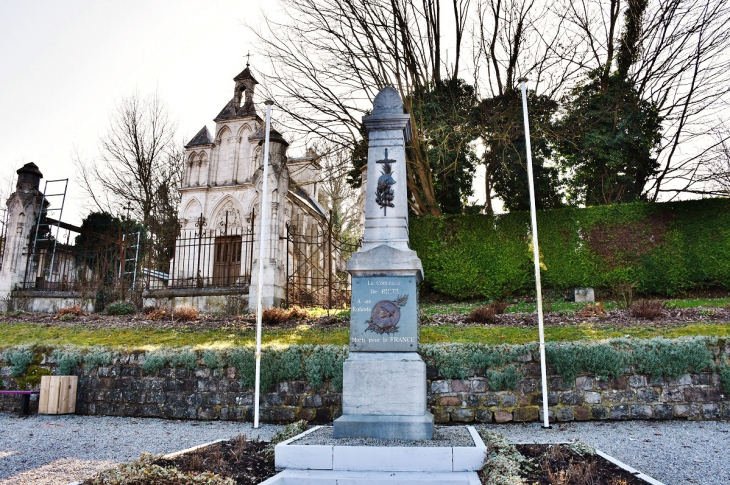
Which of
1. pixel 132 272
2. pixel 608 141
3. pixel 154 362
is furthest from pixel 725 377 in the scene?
pixel 132 272

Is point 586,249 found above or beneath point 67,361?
above

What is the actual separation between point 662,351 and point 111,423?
7997 millimetres

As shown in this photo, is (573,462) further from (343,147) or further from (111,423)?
(343,147)

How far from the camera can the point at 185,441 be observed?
5852mm

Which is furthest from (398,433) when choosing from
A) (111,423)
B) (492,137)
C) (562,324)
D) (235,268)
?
A: (235,268)

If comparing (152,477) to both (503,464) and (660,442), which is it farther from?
(660,442)

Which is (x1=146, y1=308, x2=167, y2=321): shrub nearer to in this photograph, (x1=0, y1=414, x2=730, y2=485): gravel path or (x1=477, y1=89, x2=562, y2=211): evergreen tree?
(x1=0, y1=414, x2=730, y2=485): gravel path

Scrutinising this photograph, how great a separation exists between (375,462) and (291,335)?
4.67 metres

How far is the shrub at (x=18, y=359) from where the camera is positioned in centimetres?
775

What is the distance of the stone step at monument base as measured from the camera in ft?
13.0

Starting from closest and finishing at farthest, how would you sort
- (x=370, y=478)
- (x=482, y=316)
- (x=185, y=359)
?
1. (x=370, y=478)
2. (x=185, y=359)
3. (x=482, y=316)

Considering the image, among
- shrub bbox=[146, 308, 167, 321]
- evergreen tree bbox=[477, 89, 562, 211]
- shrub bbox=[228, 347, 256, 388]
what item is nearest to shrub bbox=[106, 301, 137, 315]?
shrub bbox=[146, 308, 167, 321]

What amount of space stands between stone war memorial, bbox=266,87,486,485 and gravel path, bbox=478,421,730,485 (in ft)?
4.68

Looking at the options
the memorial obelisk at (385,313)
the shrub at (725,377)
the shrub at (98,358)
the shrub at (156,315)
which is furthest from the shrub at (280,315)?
the shrub at (725,377)
